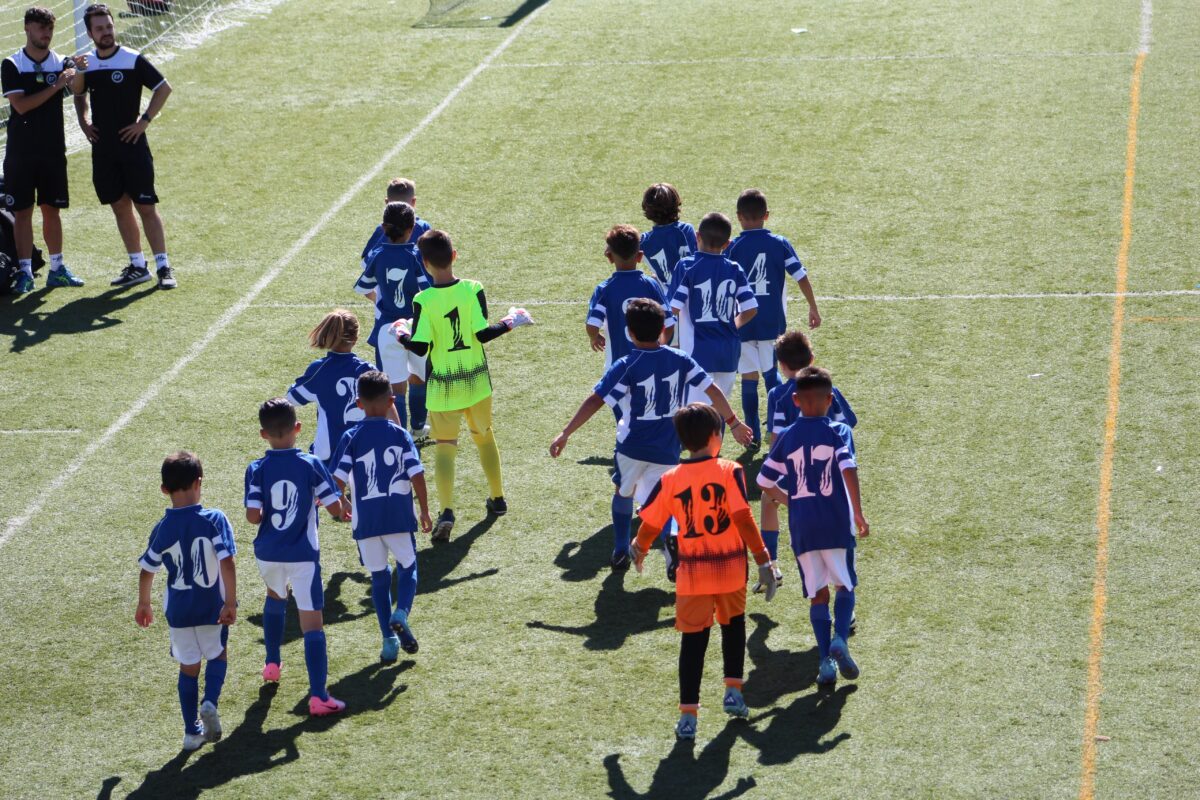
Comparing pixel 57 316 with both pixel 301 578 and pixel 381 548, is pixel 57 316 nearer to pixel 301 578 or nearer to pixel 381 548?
pixel 381 548

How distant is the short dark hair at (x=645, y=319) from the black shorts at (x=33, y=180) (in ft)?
26.7

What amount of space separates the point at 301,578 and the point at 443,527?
7.05 feet

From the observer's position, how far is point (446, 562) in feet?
32.0

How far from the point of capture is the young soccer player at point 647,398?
8.65m

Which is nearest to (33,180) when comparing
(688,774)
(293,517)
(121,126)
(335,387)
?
(121,126)

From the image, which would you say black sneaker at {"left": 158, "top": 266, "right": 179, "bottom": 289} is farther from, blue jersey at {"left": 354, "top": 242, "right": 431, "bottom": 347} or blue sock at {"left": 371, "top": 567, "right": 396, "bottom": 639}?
blue sock at {"left": 371, "top": 567, "right": 396, "bottom": 639}

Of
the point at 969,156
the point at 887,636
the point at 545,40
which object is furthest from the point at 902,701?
the point at 545,40

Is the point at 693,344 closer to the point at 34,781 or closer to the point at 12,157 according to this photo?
the point at 34,781

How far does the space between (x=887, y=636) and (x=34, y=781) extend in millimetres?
4584

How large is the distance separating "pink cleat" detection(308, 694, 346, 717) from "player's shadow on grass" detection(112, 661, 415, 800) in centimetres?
3

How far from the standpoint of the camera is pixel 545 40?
21.9 metres

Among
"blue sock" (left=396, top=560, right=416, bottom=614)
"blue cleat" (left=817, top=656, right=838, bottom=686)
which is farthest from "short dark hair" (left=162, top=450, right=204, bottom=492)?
"blue cleat" (left=817, top=656, right=838, bottom=686)

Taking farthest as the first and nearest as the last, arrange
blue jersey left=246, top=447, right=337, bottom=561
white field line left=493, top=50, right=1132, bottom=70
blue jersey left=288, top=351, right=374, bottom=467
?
white field line left=493, top=50, right=1132, bottom=70, blue jersey left=288, top=351, right=374, bottom=467, blue jersey left=246, top=447, right=337, bottom=561

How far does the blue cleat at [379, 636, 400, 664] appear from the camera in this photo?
27.7 feet
